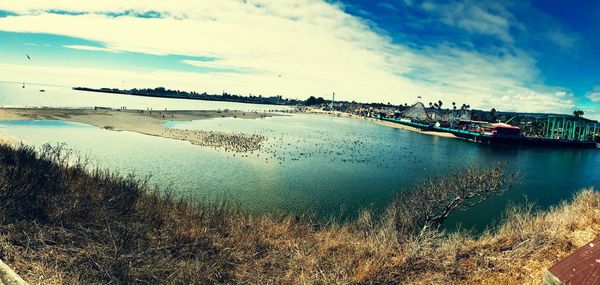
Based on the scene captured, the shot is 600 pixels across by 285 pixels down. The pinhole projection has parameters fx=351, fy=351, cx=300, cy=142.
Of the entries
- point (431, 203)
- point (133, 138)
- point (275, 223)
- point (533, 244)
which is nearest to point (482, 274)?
point (533, 244)

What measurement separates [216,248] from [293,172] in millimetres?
29046

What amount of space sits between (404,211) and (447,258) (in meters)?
10.1

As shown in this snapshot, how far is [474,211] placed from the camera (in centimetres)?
3095

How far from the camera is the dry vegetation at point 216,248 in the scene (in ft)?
41.8

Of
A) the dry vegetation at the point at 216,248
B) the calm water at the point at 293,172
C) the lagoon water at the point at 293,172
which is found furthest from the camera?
the calm water at the point at 293,172

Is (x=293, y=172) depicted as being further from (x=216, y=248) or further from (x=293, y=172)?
(x=216, y=248)

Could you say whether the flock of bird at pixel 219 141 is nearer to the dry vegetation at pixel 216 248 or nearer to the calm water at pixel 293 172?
the calm water at pixel 293 172

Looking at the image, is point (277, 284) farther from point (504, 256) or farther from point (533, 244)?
point (533, 244)

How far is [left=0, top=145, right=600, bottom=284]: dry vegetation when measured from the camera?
12.8 m

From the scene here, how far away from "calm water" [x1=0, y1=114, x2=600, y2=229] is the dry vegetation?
1009 centimetres

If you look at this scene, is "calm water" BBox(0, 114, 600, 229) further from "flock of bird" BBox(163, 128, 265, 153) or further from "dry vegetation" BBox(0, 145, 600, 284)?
"dry vegetation" BBox(0, 145, 600, 284)

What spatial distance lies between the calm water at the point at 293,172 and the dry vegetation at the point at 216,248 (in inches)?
397

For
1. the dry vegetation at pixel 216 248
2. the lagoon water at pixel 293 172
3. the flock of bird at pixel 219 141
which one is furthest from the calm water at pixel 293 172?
the dry vegetation at pixel 216 248

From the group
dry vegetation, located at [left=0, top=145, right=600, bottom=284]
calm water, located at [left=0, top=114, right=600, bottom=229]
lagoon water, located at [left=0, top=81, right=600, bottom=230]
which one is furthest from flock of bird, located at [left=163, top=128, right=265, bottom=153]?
dry vegetation, located at [left=0, top=145, right=600, bottom=284]
